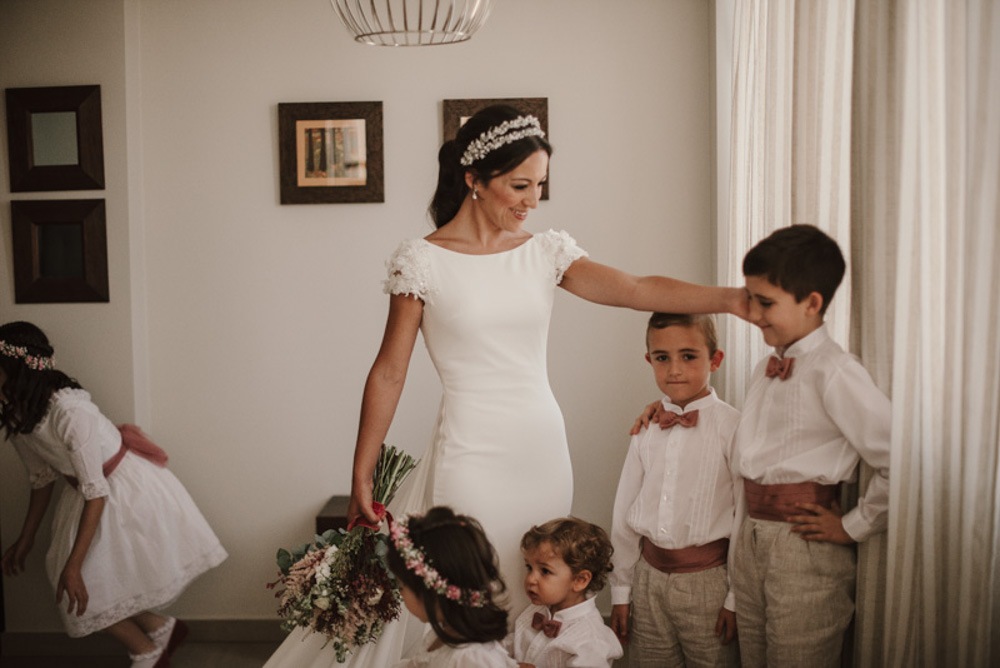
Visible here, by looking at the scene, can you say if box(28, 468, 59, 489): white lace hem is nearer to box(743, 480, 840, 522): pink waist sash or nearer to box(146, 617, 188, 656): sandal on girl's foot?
box(146, 617, 188, 656): sandal on girl's foot

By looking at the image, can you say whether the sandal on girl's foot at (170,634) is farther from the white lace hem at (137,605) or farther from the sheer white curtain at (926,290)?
the sheer white curtain at (926,290)

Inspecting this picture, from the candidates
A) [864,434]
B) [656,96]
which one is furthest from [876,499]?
[656,96]

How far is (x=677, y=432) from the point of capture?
2.45 meters

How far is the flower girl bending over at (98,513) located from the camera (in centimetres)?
354

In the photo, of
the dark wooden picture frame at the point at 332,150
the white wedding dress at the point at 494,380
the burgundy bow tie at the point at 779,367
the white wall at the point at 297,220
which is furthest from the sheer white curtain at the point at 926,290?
the dark wooden picture frame at the point at 332,150

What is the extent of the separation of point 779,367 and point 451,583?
88 cm

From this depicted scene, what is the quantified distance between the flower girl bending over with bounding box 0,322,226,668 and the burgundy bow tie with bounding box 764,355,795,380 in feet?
8.27

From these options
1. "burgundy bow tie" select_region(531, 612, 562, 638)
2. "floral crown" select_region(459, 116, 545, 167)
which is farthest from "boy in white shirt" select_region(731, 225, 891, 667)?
"floral crown" select_region(459, 116, 545, 167)

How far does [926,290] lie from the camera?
1859 mm

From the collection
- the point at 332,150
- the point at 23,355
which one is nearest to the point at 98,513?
the point at 23,355

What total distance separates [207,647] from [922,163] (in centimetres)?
345

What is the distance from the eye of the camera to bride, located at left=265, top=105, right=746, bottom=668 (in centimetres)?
237

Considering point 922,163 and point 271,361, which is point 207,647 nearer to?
point 271,361

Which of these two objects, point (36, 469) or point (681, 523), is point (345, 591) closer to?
point (681, 523)
